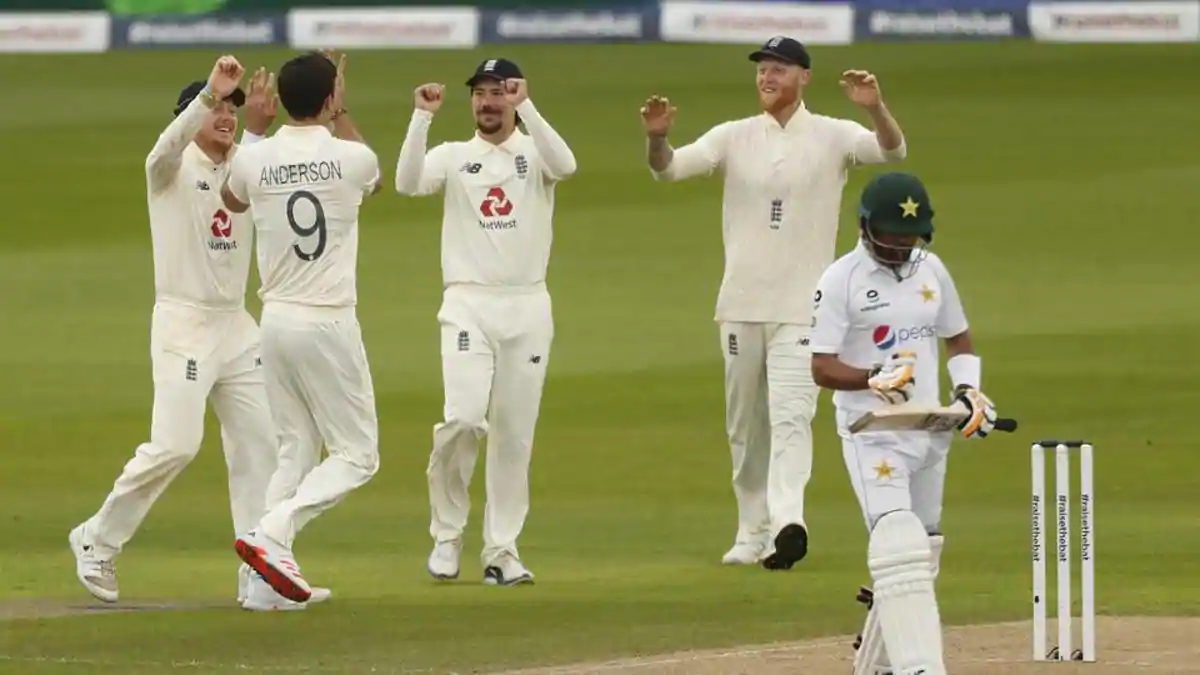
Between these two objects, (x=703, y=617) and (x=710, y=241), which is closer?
(x=703, y=617)

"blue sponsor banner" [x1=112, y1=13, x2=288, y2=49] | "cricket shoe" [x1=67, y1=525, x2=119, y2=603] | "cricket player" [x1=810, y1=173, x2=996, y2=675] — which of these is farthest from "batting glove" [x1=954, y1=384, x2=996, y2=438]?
"blue sponsor banner" [x1=112, y1=13, x2=288, y2=49]

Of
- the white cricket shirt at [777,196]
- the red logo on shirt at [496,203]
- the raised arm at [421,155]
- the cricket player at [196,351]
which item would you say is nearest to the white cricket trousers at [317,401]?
the cricket player at [196,351]

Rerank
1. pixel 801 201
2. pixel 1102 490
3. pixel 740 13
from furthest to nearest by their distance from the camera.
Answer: pixel 740 13 < pixel 1102 490 < pixel 801 201

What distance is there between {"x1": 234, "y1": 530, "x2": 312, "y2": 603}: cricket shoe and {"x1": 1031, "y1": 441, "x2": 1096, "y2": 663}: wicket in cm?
274

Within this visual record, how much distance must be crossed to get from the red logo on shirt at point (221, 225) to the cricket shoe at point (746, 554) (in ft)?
9.04

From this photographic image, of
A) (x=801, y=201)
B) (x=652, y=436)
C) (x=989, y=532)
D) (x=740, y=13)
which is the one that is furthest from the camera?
(x=740, y=13)

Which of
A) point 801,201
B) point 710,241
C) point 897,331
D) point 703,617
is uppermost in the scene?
point 710,241

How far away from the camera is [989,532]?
13141 millimetres

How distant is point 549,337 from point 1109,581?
257 cm

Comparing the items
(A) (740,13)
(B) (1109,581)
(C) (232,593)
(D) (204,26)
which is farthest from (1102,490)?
(D) (204,26)

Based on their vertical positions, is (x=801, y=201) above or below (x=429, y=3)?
below

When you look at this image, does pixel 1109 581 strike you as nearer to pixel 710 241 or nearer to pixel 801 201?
pixel 801 201

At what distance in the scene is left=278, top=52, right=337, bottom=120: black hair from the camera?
10336mm

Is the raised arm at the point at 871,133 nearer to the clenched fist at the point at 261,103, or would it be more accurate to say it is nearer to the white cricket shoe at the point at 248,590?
the clenched fist at the point at 261,103
